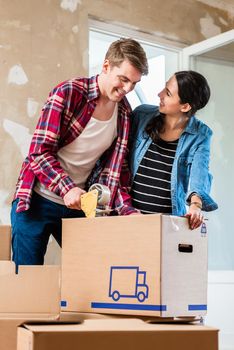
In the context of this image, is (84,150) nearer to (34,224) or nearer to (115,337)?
(34,224)

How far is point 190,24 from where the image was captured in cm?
414

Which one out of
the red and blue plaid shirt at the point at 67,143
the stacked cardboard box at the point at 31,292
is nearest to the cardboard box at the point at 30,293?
the stacked cardboard box at the point at 31,292

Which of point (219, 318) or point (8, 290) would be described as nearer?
point (8, 290)

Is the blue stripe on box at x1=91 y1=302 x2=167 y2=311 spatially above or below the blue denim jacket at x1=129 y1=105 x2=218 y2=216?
below

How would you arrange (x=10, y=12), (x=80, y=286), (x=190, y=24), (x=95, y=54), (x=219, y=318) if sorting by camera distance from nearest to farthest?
(x=80, y=286), (x=10, y=12), (x=219, y=318), (x=190, y=24), (x=95, y=54)

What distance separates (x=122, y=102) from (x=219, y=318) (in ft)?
6.34

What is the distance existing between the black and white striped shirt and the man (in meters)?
0.06

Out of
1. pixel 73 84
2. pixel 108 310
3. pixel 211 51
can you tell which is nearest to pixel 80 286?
pixel 108 310

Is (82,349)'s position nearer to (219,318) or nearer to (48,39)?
(48,39)

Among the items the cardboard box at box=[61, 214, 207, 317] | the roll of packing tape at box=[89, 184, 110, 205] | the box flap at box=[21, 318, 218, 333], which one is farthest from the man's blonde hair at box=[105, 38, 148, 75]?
the box flap at box=[21, 318, 218, 333]

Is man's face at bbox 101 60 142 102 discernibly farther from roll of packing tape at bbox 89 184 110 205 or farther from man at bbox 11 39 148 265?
roll of packing tape at bbox 89 184 110 205

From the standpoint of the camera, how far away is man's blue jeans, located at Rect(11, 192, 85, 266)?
7.34 feet

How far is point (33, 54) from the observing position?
3.36 meters

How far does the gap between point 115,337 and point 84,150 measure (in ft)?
3.91
